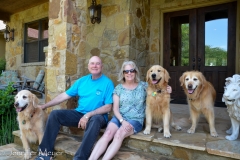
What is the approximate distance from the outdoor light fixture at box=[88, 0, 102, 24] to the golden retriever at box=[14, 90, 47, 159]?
263 centimetres

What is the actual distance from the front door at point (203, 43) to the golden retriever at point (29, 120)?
3212 mm

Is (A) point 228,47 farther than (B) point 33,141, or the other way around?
(A) point 228,47

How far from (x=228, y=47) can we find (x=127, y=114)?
2978mm

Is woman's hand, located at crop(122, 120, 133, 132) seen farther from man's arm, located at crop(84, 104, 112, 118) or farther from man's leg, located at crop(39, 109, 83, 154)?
man's leg, located at crop(39, 109, 83, 154)

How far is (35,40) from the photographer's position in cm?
691

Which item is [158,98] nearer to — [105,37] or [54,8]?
[54,8]

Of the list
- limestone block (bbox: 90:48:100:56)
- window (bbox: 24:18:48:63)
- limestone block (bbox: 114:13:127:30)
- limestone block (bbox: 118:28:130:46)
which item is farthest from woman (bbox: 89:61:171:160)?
window (bbox: 24:18:48:63)

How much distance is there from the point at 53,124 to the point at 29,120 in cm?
37

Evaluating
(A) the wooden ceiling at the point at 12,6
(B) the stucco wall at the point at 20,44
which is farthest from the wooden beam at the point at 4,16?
(B) the stucco wall at the point at 20,44

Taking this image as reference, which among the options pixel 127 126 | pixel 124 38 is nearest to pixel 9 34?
pixel 124 38

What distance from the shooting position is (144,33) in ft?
14.8

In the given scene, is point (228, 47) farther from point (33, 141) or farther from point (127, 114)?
point (33, 141)

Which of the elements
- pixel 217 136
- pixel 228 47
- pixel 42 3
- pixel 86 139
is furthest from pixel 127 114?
pixel 42 3

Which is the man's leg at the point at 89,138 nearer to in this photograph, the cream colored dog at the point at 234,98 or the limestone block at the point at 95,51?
the cream colored dog at the point at 234,98
